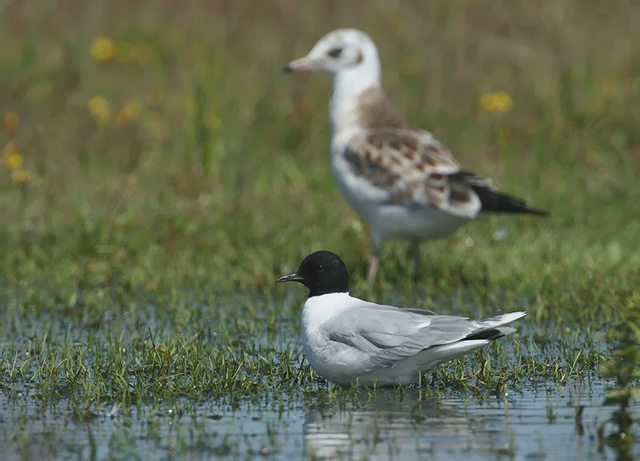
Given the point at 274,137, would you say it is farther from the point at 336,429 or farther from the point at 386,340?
the point at 336,429

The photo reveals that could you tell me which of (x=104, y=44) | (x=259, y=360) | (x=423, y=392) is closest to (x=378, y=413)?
(x=423, y=392)

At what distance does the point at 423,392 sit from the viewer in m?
6.12

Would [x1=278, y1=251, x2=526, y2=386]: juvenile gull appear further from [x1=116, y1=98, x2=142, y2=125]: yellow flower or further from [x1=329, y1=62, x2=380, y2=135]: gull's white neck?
[x1=116, y1=98, x2=142, y2=125]: yellow flower

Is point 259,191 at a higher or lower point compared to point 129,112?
lower

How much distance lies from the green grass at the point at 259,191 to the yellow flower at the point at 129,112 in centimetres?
17

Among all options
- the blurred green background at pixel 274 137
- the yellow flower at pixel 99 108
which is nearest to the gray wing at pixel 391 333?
the blurred green background at pixel 274 137

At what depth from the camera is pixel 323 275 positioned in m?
6.67

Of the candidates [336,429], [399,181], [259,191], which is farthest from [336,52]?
[336,429]

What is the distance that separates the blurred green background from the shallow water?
2.82 metres

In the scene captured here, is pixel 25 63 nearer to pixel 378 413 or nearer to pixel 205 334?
pixel 205 334

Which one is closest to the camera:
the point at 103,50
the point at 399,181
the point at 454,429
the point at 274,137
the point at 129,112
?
the point at 454,429

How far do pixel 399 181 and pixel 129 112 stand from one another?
5014 millimetres

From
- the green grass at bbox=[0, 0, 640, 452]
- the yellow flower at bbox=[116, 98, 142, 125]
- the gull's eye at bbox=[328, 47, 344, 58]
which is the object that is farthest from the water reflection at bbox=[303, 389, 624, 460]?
the yellow flower at bbox=[116, 98, 142, 125]

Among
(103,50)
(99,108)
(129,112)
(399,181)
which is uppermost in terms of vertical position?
(103,50)
